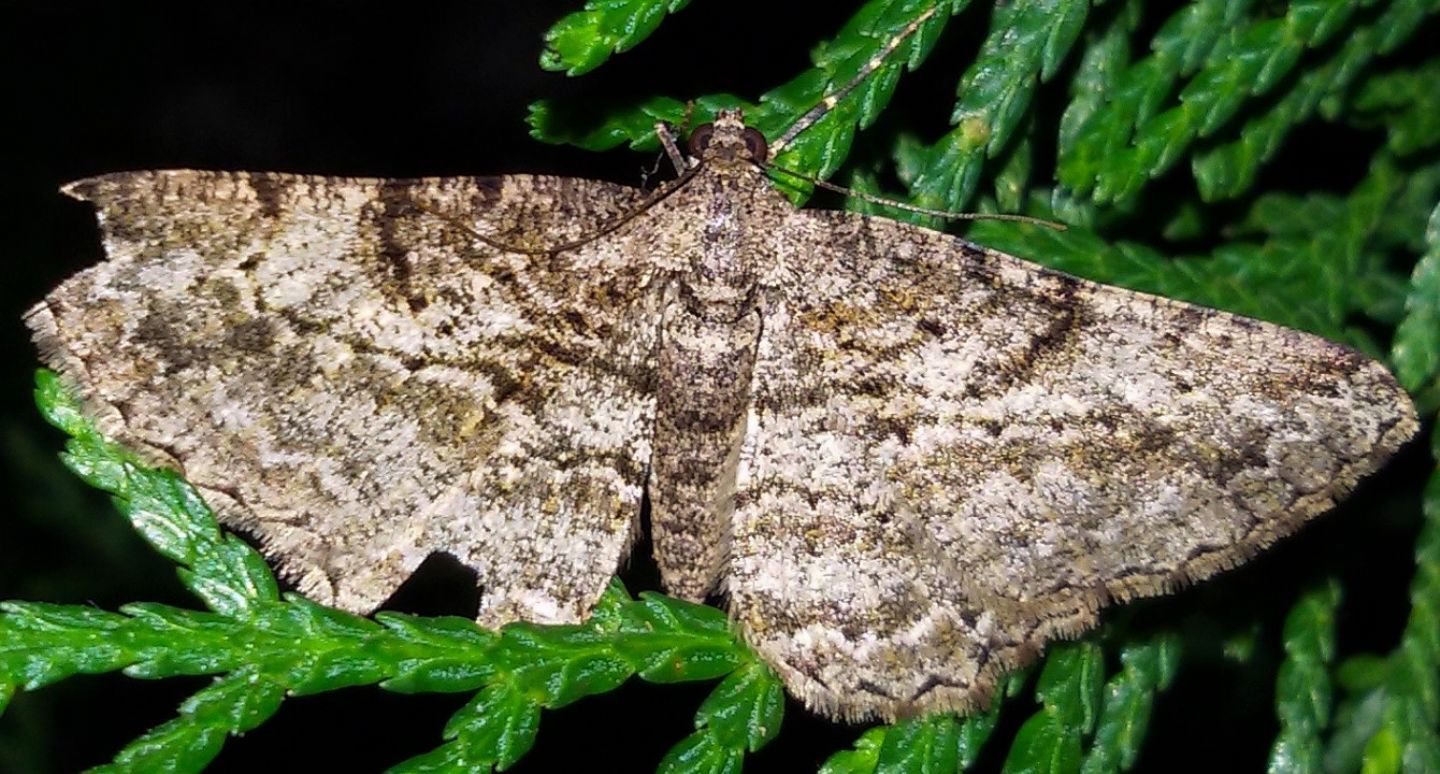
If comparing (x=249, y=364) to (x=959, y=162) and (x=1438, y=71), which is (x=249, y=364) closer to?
(x=959, y=162)

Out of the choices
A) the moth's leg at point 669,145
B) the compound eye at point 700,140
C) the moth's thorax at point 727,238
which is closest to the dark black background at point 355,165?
the moth's leg at point 669,145

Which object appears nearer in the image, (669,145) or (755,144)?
(755,144)

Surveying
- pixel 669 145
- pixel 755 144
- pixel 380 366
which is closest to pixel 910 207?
pixel 755 144

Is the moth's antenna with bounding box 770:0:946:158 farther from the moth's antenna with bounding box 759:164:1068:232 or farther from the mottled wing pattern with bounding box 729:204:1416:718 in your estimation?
the mottled wing pattern with bounding box 729:204:1416:718

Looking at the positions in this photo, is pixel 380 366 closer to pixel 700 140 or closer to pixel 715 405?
pixel 715 405

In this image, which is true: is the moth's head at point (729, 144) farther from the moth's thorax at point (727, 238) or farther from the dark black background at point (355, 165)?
the dark black background at point (355, 165)

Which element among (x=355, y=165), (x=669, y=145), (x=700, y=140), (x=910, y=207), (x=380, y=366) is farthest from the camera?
(x=355, y=165)

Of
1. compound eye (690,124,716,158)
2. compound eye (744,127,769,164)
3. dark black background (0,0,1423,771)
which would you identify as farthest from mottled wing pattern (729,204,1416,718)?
dark black background (0,0,1423,771)
